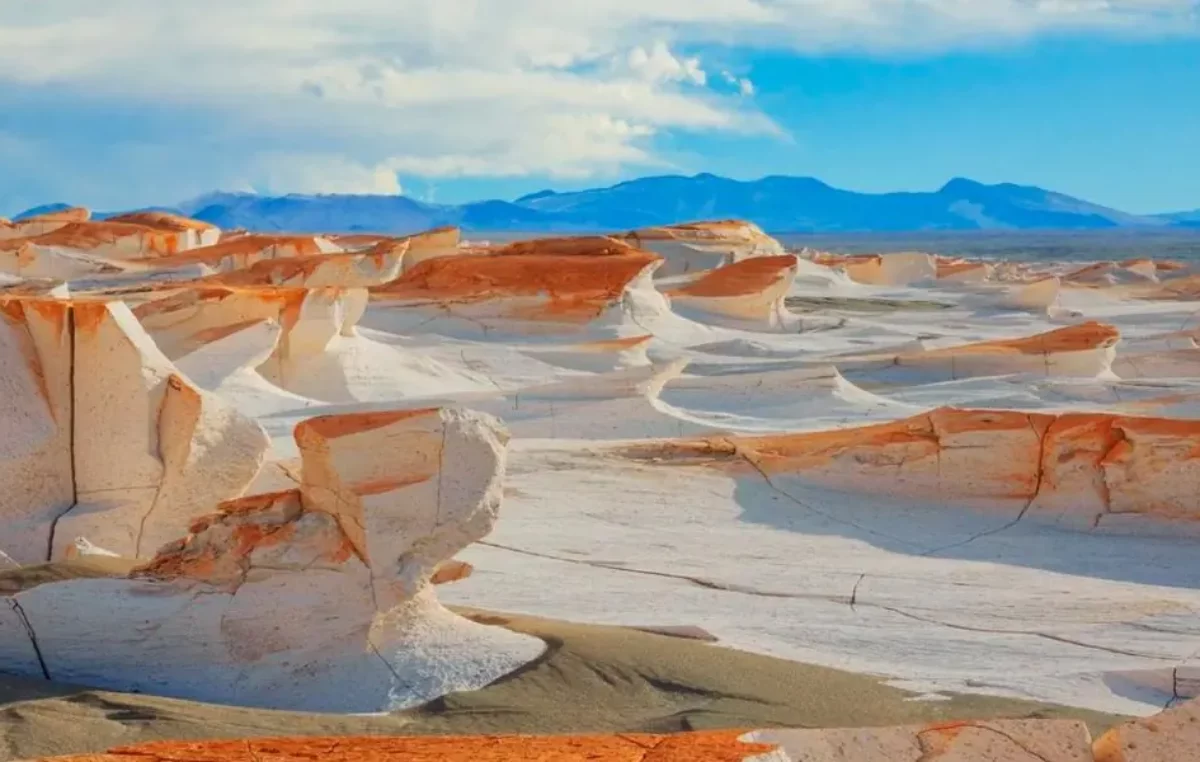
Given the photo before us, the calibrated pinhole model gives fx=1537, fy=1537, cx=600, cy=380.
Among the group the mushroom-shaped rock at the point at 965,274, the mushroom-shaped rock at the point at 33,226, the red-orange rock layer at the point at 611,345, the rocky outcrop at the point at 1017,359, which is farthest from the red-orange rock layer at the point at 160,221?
the rocky outcrop at the point at 1017,359

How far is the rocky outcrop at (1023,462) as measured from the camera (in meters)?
8.46

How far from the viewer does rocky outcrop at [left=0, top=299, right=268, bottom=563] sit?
21.8 feet

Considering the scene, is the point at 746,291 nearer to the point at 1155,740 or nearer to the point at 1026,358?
the point at 1026,358

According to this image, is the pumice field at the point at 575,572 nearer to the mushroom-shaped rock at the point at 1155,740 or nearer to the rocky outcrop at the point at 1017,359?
the mushroom-shaped rock at the point at 1155,740

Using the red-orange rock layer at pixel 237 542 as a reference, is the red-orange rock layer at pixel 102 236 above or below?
above

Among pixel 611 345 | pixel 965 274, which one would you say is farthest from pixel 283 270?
pixel 965 274

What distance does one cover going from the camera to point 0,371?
6.57 m

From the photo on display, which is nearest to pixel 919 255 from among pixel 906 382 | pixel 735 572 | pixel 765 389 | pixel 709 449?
pixel 906 382

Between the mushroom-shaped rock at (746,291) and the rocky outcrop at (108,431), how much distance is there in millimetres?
14292

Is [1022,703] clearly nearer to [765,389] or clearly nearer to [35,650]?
[35,650]

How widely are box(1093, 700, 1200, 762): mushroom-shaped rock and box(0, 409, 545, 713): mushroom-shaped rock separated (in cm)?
210

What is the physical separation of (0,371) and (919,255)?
29.0 m

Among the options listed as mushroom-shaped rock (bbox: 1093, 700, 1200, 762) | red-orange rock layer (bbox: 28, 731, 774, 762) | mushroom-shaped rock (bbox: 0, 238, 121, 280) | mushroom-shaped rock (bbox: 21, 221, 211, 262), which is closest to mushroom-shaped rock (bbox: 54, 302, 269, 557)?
red-orange rock layer (bbox: 28, 731, 774, 762)

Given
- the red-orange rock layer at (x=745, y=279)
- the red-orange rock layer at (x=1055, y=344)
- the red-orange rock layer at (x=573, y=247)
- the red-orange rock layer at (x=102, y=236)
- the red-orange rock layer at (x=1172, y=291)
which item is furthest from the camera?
the red-orange rock layer at (x=1172, y=291)
